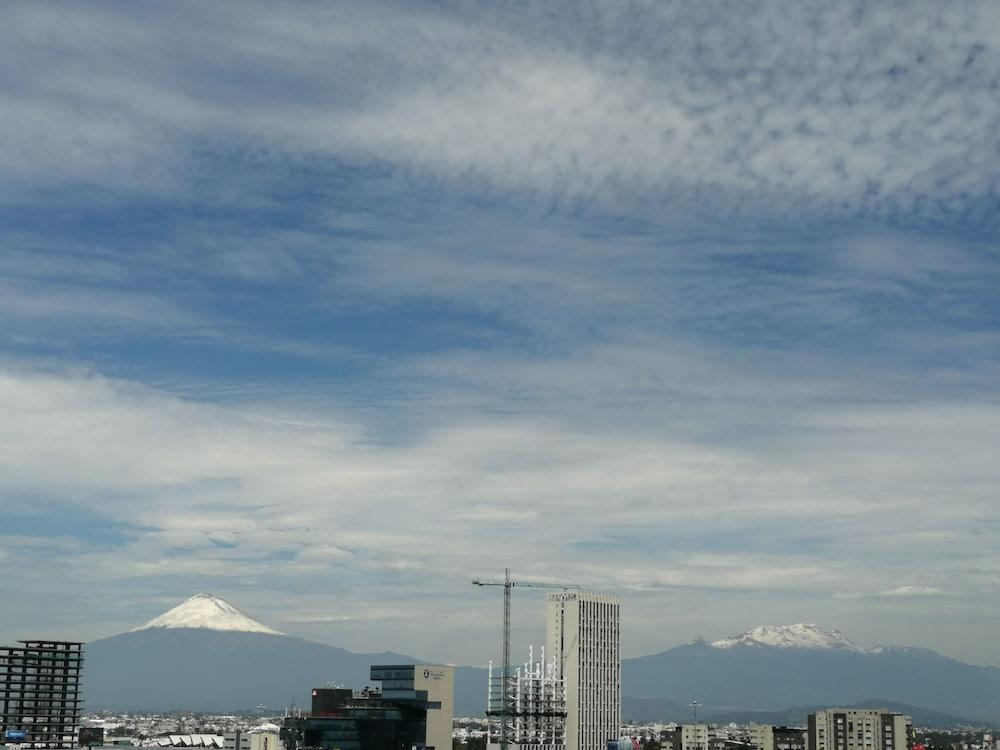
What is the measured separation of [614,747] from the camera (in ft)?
629

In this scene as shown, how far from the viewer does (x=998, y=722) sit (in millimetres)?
129250

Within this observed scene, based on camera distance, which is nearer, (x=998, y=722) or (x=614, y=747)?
(x=998, y=722)

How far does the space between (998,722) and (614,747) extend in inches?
2901
